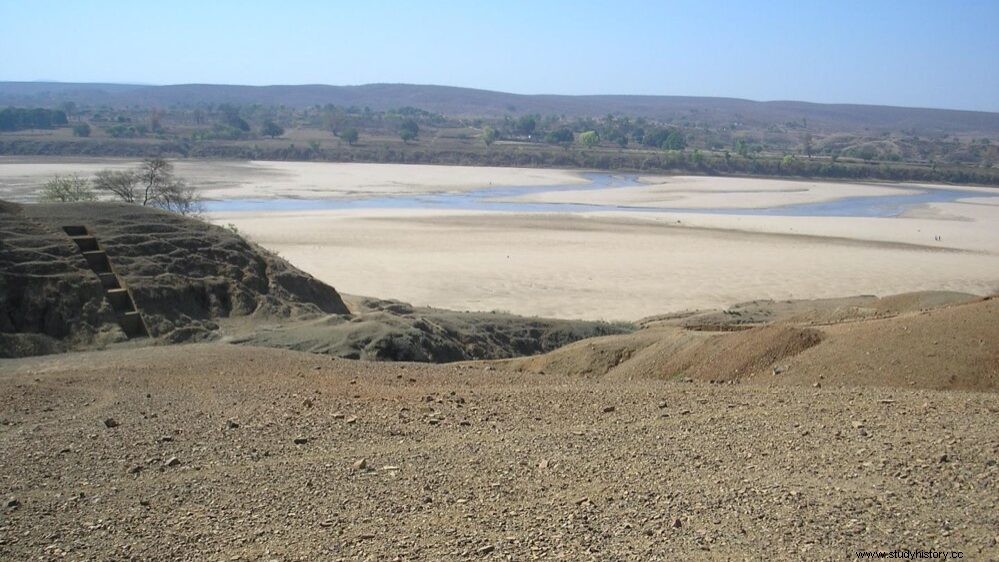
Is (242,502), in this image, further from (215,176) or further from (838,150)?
(838,150)

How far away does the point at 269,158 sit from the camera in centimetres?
10519

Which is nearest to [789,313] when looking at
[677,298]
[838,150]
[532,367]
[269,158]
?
[677,298]

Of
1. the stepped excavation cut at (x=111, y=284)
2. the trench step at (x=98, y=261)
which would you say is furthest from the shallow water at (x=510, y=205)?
the trench step at (x=98, y=261)

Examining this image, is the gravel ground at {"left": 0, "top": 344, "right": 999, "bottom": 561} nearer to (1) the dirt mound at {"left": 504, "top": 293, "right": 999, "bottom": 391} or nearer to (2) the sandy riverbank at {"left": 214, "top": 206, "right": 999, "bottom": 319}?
(1) the dirt mound at {"left": 504, "top": 293, "right": 999, "bottom": 391}

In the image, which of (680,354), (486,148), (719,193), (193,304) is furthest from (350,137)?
(680,354)

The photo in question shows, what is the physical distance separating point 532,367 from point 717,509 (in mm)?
9884

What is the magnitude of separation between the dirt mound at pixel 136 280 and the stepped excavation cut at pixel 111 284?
0.39 ft

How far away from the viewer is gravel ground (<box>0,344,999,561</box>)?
251 inches

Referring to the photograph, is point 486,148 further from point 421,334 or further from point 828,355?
point 828,355

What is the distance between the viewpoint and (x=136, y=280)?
1933cm

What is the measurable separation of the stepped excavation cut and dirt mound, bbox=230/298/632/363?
217 cm

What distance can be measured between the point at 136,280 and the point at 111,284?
1.62 feet

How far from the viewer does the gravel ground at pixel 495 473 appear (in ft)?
20.9

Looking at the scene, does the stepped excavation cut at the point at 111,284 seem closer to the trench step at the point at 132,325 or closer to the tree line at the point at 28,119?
the trench step at the point at 132,325
